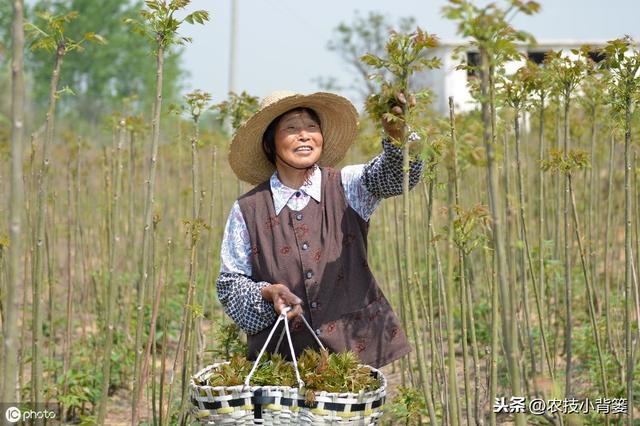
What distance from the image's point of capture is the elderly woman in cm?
194

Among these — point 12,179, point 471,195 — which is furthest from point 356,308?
point 471,195

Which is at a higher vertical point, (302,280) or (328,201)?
(328,201)

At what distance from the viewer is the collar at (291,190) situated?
199cm

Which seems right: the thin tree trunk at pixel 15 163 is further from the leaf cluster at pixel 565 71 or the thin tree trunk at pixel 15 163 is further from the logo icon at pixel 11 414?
the leaf cluster at pixel 565 71

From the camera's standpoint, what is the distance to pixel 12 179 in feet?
3.96

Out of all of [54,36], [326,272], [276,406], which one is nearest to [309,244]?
[326,272]

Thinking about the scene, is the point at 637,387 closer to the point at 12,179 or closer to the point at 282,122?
the point at 282,122

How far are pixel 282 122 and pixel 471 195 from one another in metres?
2.41

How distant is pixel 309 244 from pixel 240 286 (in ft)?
0.62

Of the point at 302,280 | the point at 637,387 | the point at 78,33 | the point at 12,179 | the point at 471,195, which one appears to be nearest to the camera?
the point at 12,179

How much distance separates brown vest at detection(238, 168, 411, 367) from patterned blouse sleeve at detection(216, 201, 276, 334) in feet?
0.07

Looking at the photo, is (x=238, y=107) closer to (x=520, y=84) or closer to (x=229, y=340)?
(x=229, y=340)

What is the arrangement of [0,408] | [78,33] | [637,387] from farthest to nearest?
[78,33] < [637,387] < [0,408]

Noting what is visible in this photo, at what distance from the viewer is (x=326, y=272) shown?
1.96 m
